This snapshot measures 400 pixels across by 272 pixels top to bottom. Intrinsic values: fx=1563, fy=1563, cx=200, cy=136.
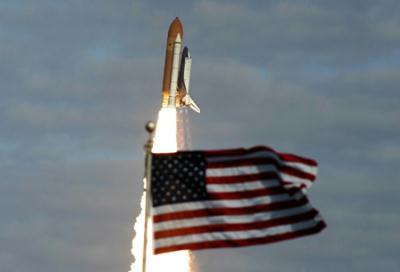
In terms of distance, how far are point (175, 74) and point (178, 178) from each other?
77.3 meters

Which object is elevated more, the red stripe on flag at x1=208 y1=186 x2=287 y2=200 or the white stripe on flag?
the red stripe on flag at x1=208 y1=186 x2=287 y2=200

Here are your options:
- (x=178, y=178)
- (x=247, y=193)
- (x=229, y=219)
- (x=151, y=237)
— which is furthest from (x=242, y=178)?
(x=151, y=237)

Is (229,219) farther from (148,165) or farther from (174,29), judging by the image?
(174,29)

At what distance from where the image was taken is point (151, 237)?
133125 mm

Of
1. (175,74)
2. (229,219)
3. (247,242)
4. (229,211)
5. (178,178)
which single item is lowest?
(247,242)

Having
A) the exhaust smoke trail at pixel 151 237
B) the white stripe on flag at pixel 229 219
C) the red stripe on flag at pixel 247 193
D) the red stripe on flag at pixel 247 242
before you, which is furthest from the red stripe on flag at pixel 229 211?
the exhaust smoke trail at pixel 151 237

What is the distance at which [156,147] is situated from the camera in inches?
5330

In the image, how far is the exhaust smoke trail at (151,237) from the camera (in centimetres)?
13562

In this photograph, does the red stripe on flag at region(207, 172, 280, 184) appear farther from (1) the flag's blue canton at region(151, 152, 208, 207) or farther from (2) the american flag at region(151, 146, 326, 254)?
(1) the flag's blue canton at region(151, 152, 208, 207)

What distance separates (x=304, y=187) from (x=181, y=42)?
7714 cm

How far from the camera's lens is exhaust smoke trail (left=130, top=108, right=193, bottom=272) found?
13562cm

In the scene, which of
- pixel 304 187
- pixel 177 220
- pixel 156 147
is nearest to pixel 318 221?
pixel 304 187

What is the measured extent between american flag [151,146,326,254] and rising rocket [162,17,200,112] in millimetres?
75440

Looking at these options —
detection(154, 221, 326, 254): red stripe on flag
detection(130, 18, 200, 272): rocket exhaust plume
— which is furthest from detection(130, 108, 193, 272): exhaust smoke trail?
detection(154, 221, 326, 254): red stripe on flag
